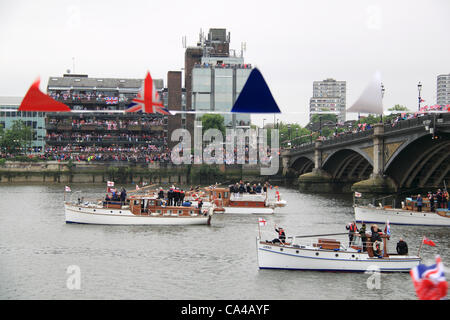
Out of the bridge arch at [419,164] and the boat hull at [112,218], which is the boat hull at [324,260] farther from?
the bridge arch at [419,164]

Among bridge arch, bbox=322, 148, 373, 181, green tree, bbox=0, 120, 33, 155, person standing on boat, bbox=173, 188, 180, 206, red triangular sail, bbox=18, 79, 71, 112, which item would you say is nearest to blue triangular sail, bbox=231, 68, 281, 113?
red triangular sail, bbox=18, 79, 71, 112

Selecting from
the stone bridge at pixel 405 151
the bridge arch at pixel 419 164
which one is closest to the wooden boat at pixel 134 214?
the stone bridge at pixel 405 151

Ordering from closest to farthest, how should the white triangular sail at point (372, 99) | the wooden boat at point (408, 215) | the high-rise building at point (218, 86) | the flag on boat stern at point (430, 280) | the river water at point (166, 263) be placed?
the flag on boat stern at point (430, 280), the white triangular sail at point (372, 99), the river water at point (166, 263), the wooden boat at point (408, 215), the high-rise building at point (218, 86)

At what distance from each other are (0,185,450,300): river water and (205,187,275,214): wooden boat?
762cm

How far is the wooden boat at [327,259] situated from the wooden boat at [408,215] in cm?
2164

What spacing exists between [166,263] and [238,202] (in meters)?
30.9

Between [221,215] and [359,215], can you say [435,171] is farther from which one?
[221,215]

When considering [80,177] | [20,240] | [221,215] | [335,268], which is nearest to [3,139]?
[80,177]

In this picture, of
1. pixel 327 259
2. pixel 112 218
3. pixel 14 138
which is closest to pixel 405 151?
pixel 112 218

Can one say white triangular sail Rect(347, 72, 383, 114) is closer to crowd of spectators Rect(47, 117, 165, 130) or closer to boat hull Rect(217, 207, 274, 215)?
boat hull Rect(217, 207, 274, 215)

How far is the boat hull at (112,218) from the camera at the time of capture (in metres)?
52.4

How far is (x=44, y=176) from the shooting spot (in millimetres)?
118812

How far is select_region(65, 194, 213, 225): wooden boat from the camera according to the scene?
172ft

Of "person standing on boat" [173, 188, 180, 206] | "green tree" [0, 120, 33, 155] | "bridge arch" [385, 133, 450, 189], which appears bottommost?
"person standing on boat" [173, 188, 180, 206]
